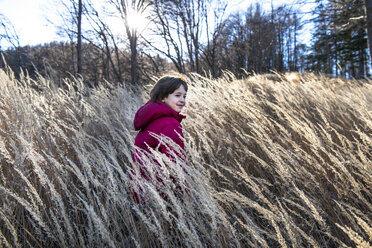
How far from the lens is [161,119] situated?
1.74 meters

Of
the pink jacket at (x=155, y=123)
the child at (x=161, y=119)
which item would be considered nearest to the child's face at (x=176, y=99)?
the child at (x=161, y=119)

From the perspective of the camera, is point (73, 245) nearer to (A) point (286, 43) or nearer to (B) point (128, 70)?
(B) point (128, 70)


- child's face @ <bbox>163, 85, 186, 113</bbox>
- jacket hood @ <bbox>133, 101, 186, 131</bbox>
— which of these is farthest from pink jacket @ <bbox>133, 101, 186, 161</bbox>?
child's face @ <bbox>163, 85, 186, 113</bbox>

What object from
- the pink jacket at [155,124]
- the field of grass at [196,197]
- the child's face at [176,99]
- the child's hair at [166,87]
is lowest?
the field of grass at [196,197]

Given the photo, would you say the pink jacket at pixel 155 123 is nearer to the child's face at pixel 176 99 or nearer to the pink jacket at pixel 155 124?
the pink jacket at pixel 155 124

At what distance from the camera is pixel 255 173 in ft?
5.69

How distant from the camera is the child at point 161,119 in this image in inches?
63.0

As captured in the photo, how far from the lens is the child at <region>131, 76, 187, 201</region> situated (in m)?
1.60

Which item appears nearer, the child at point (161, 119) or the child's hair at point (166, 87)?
the child at point (161, 119)

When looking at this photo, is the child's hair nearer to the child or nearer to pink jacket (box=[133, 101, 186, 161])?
the child

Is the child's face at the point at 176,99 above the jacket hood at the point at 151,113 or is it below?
above

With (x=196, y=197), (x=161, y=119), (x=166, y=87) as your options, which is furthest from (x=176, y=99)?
(x=196, y=197)

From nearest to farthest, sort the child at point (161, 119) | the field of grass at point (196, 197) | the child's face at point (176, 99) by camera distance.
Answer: the field of grass at point (196, 197)
the child at point (161, 119)
the child's face at point (176, 99)

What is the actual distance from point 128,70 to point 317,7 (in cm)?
1631
